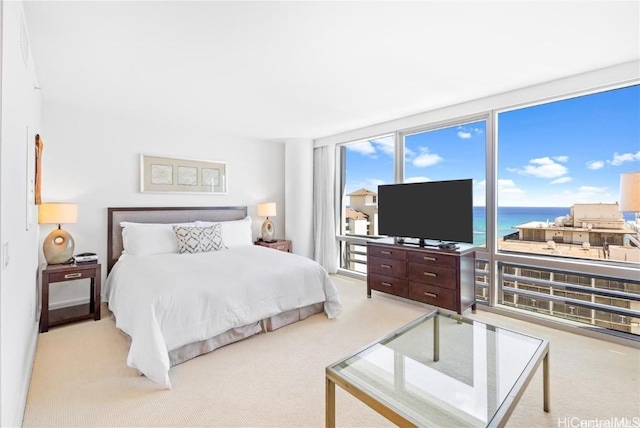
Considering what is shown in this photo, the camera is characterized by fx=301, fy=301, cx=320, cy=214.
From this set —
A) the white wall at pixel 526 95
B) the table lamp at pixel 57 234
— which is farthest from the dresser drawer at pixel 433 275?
the table lamp at pixel 57 234

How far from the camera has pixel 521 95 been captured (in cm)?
312

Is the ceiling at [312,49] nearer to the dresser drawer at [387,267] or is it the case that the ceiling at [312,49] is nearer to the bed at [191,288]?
the bed at [191,288]

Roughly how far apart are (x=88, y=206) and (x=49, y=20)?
2.40 meters

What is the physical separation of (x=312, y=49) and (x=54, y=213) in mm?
3051

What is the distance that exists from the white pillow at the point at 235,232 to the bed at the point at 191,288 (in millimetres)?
16

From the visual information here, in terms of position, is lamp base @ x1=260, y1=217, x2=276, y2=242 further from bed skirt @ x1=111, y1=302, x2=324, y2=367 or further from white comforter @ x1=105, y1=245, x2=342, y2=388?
bed skirt @ x1=111, y1=302, x2=324, y2=367

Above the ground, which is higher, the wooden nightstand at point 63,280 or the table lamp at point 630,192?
the table lamp at point 630,192

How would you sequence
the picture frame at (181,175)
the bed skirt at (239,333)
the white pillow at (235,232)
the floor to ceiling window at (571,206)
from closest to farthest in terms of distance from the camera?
the bed skirt at (239,333)
the floor to ceiling window at (571,206)
the picture frame at (181,175)
the white pillow at (235,232)

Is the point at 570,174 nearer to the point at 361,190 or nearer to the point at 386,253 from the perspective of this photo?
the point at 386,253

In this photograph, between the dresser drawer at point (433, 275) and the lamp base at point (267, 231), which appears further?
the lamp base at point (267, 231)

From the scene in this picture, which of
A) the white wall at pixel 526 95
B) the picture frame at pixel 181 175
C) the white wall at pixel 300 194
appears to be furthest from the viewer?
the white wall at pixel 300 194

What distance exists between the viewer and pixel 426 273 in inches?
135

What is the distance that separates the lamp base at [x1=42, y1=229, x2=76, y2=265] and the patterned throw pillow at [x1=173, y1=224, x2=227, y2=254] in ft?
3.44

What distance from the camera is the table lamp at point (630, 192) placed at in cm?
205
